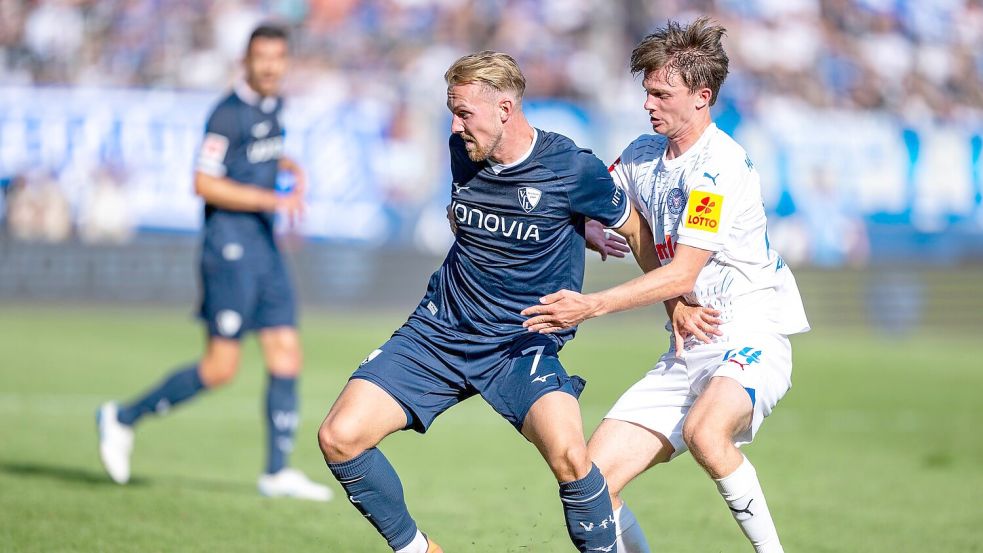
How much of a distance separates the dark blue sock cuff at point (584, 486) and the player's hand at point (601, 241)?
3.66 ft

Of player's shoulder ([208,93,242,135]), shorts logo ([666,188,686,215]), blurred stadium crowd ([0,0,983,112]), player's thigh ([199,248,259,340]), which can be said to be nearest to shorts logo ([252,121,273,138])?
player's shoulder ([208,93,242,135])

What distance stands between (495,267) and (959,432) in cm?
777

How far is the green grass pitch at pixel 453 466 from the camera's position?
6.75 metres

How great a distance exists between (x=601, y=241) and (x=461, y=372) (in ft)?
3.06

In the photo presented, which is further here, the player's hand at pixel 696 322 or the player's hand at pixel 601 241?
the player's hand at pixel 601 241

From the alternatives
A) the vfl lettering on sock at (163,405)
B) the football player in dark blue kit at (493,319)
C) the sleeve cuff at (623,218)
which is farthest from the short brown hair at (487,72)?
the vfl lettering on sock at (163,405)

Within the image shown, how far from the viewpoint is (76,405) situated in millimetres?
11445

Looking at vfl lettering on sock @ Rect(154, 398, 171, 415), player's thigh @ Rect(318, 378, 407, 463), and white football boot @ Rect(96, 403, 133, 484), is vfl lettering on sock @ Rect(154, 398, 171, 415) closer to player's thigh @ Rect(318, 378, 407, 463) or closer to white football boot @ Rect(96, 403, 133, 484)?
white football boot @ Rect(96, 403, 133, 484)

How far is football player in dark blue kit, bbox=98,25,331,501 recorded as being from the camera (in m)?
8.00

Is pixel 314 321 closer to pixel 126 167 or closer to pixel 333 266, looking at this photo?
pixel 333 266

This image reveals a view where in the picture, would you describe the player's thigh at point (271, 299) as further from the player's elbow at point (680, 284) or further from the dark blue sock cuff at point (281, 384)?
the player's elbow at point (680, 284)

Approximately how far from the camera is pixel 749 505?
17.4 feet

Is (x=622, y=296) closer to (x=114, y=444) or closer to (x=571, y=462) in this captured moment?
(x=571, y=462)

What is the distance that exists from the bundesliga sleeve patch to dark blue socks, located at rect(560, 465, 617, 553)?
1.14 meters
